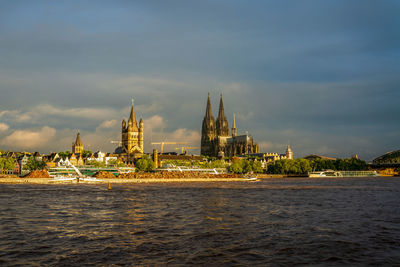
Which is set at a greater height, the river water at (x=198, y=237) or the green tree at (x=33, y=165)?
the green tree at (x=33, y=165)

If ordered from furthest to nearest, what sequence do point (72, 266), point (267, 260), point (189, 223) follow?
point (189, 223), point (267, 260), point (72, 266)

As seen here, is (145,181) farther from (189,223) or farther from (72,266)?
(72,266)

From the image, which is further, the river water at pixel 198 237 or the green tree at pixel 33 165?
the green tree at pixel 33 165

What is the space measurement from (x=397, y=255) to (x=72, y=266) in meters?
15.9

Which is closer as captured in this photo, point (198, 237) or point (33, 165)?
point (198, 237)

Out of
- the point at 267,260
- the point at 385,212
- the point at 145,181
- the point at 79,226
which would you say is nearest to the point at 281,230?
the point at 267,260

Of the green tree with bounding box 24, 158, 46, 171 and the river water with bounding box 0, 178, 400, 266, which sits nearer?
the river water with bounding box 0, 178, 400, 266

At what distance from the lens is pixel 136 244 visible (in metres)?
22.8

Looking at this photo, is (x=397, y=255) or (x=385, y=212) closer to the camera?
(x=397, y=255)

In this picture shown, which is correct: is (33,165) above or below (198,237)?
above

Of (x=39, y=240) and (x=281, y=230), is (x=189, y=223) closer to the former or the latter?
(x=281, y=230)

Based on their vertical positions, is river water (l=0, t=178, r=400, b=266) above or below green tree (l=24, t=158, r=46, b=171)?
below

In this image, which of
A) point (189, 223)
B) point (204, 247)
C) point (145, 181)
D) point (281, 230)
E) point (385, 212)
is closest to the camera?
point (204, 247)

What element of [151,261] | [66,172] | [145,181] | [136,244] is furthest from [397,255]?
[66,172]
